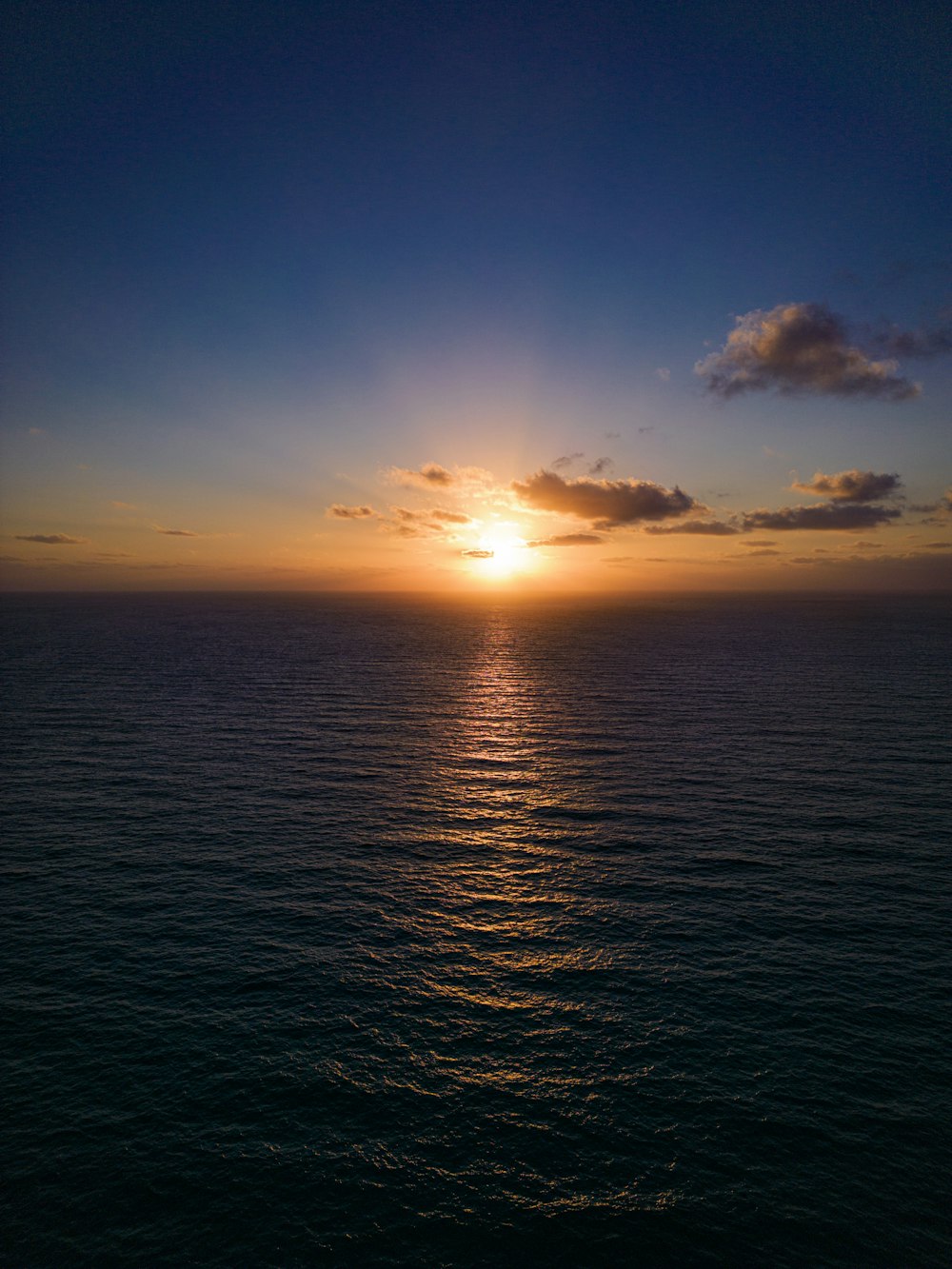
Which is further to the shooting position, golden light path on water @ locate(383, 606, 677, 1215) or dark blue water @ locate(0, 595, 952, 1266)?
golden light path on water @ locate(383, 606, 677, 1215)

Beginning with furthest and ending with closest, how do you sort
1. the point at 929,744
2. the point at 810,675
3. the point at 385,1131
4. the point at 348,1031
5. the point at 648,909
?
the point at 810,675 → the point at 929,744 → the point at 648,909 → the point at 348,1031 → the point at 385,1131

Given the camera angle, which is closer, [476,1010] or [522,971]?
[476,1010]

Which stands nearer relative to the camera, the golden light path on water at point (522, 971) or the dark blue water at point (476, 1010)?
the dark blue water at point (476, 1010)

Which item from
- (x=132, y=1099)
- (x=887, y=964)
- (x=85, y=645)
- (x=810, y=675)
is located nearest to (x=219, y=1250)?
(x=132, y=1099)

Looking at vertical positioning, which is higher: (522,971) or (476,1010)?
A: (522,971)

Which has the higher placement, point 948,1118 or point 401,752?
point 401,752

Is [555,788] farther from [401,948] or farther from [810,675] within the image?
[810,675]

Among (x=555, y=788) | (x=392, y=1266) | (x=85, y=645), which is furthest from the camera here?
(x=85, y=645)

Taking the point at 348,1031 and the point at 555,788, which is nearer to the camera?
the point at 348,1031
